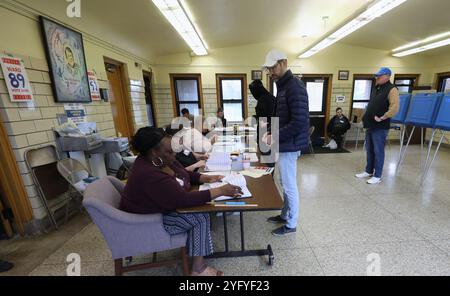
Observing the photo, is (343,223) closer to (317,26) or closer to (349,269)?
(349,269)

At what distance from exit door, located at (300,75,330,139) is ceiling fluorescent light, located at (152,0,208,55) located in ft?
11.3

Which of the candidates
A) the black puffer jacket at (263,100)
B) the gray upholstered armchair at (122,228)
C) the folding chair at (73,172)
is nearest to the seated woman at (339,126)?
the black puffer jacket at (263,100)

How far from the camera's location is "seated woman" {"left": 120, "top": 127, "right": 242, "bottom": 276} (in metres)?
1.18

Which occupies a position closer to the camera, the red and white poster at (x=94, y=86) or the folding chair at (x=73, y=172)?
the folding chair at (x=73, y=172)

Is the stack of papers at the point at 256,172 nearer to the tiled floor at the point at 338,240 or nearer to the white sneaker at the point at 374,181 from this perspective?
the tiled floor at the point at 338,240

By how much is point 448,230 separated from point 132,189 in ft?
9.66

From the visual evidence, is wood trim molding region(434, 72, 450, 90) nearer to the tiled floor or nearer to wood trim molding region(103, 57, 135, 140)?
the tiled floor

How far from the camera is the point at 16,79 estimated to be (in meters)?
1.98

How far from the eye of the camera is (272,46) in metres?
5.52

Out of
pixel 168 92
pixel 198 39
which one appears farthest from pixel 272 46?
pixel 168 92

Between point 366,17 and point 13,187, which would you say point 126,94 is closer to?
point 13,187

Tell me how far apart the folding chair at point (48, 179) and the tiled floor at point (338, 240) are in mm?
392

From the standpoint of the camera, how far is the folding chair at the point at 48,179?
219 cm

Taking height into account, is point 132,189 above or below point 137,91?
below
